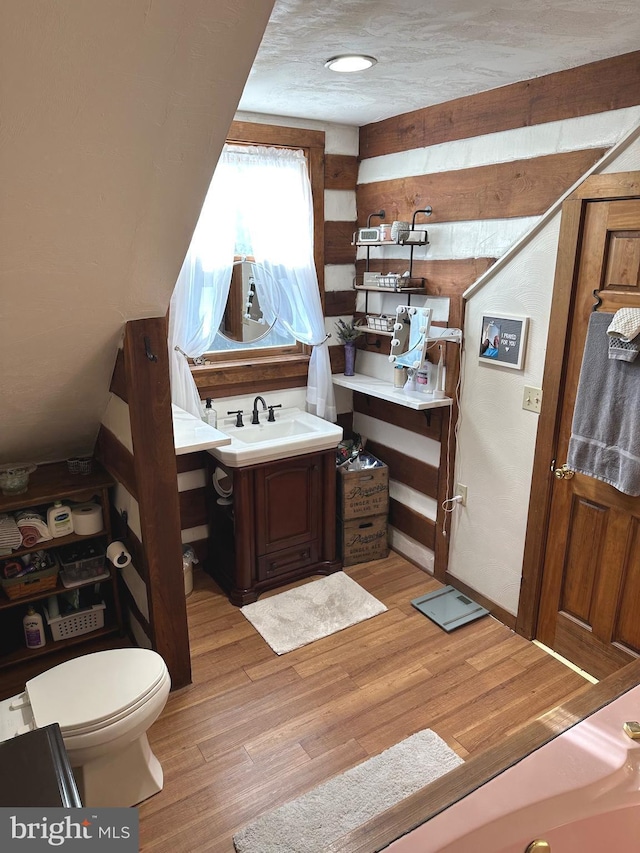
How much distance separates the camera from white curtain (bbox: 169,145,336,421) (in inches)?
124

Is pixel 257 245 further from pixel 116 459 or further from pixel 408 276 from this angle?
pixel 116 459

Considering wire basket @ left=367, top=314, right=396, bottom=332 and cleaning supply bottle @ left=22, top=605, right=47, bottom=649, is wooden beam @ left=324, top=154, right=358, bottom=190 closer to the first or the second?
wire basket @ left=367, top=314, right=396, bottom=332

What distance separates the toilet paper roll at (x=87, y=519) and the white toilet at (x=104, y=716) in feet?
2.04

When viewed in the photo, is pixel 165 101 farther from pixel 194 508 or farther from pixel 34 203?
pixel 194 508

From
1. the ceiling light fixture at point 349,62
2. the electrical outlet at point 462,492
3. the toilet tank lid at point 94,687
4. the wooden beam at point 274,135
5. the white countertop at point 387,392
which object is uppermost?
the ceiling light fixture at point 349,62

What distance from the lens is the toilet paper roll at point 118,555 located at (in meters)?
2.58

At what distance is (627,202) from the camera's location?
220 centimetres

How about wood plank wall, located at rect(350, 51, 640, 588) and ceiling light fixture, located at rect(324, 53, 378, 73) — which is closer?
ceiling light fixture, located at rect(324, 53, 378, 73)

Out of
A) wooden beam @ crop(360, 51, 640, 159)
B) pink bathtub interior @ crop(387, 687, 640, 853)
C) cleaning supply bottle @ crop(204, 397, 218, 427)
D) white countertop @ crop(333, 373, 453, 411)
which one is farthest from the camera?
cleaning supply bottle @ crop(204, 397, 218, 427)

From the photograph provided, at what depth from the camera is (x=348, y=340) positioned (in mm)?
3768

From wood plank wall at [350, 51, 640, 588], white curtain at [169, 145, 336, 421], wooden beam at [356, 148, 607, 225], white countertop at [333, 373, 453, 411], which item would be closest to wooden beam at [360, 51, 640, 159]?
wood plank wall at [350, 51, 640, 588]

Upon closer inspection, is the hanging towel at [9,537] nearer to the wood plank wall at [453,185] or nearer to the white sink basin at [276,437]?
the white sink basin at [276,437]
